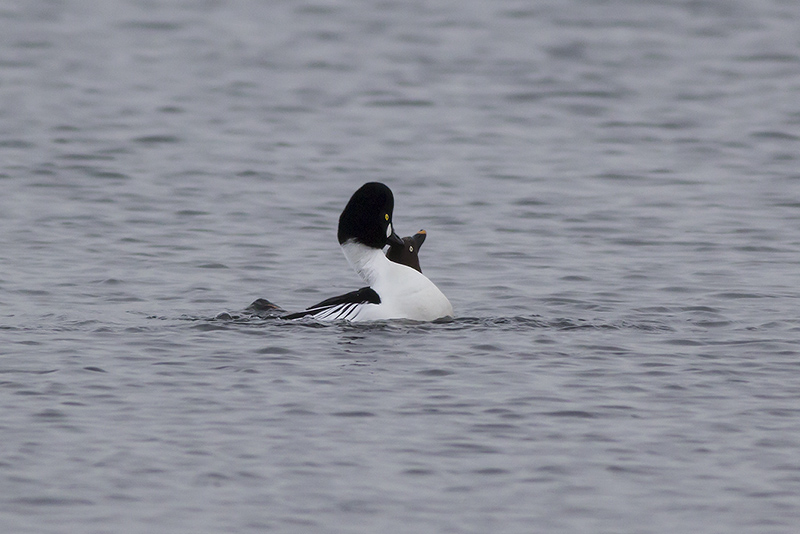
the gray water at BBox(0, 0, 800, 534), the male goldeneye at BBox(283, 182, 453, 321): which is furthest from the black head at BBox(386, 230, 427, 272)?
the gray water at BBox(0, 0, 800, 534)

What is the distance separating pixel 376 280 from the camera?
37.0 ft

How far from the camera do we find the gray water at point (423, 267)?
288 inches

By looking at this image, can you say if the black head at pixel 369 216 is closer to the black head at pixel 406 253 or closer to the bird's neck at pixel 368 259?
the bird's neck at pixel 368 259

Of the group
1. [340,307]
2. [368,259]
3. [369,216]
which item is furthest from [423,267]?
[340,307]

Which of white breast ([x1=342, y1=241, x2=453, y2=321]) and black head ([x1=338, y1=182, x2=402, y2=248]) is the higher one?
black head ([x1=338, y1=182, x2=402, y2=248])

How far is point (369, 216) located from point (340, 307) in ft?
2.68

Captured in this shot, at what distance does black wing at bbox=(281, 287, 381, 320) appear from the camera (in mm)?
11070

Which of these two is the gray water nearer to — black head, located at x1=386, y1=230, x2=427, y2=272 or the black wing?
the black wing

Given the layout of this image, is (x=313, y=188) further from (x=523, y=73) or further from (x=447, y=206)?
(x=523, y=73)

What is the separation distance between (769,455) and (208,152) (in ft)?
42.5

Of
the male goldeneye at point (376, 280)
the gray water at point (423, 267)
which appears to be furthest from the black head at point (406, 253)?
the gray water at point (423, 267)

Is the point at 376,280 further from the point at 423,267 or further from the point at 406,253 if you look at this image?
the point at 423,267

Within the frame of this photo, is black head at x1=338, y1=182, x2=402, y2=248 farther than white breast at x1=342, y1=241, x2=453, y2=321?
Yes

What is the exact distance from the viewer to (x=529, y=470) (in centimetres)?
748
